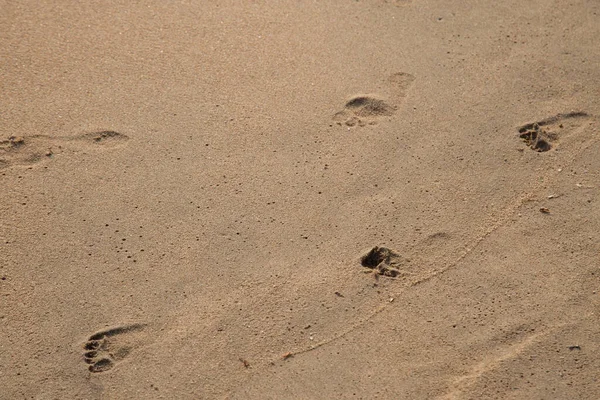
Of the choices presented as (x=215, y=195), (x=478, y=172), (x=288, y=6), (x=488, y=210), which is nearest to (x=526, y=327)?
(x=488, y=210)

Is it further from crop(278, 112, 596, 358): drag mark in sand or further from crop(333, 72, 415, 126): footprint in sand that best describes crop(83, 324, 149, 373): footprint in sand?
crop(333, 72, 415, 126): footprint in sand

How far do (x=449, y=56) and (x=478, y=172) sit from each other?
894 millimetres

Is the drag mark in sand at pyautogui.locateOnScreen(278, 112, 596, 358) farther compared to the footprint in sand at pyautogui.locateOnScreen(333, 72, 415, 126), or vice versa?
the footprint in sand at pyautogui.locateOnScreen(333, 72, 415, 126)

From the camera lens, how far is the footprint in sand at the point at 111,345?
2.93 metres

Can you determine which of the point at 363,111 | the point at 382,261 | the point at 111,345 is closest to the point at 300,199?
the point at 382,261

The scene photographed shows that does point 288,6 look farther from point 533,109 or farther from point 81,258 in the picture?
point 81,258

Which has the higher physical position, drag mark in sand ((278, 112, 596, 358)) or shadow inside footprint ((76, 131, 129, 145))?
shadow inside footprint ((76, 131, 129, 145))

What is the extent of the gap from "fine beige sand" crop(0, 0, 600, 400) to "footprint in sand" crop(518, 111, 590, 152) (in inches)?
0.4

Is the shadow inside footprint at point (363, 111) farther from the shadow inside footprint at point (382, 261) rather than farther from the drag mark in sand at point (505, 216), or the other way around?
the shadow inside footprint at point (382, 261)

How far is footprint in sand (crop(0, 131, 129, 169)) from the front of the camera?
3627 millimetres

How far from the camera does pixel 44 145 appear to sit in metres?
3.70

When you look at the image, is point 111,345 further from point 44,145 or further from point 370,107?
point 370,107

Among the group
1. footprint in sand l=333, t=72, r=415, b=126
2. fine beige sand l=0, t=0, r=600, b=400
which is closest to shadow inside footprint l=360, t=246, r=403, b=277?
fine beige sand l=0, t=0, r=600, b=400

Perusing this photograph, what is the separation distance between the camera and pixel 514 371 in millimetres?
2934
